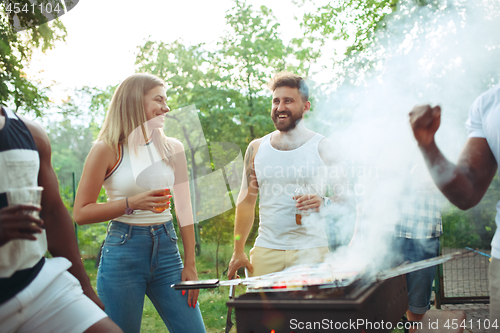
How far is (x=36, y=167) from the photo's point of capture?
1.52 meters

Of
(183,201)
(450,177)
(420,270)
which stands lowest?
(420,270)

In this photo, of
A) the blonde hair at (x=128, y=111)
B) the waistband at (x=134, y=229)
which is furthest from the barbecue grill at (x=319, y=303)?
the blonde hair at (x=128, y=111)

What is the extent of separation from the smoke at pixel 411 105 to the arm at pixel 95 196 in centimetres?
138

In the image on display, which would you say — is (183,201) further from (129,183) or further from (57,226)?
(57,226)

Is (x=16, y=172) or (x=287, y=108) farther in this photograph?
(x=287, y=108)

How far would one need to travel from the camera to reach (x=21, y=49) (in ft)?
23.2

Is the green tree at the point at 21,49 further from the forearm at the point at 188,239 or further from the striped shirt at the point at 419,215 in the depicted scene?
the striped shirt at the point at 419,215

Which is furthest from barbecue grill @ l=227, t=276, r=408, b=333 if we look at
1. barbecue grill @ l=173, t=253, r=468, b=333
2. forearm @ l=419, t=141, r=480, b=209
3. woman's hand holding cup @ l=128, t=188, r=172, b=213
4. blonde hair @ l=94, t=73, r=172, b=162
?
blonde hair @ l=94, t=73, r=172, b=162

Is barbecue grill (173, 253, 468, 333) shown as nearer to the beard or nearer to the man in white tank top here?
the man in white tank top

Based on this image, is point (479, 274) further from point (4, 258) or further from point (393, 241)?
point (4, 258)

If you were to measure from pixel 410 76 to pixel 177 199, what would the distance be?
3.07 m

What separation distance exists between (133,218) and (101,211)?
0.18 meters

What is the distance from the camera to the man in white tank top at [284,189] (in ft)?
8.25

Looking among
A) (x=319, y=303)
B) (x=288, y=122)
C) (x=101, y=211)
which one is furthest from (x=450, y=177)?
(x=101, y=211)
